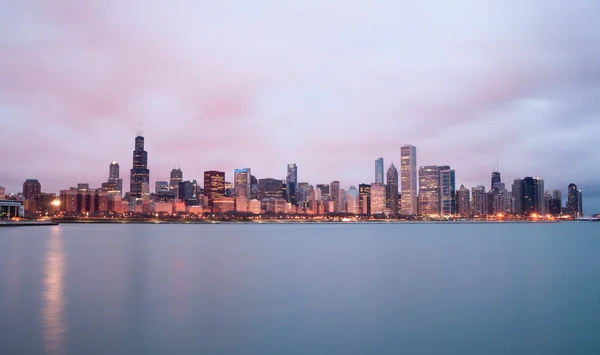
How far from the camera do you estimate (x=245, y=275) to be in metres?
44.5

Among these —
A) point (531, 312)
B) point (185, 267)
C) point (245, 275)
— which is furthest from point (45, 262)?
point (531, 312)

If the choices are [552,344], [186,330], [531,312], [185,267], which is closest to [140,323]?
[186,330]

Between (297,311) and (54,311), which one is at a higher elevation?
(54,311)

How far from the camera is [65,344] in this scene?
20.5 meters

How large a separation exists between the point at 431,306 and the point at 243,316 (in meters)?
11.4

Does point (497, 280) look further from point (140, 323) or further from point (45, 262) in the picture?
point (45, 262)

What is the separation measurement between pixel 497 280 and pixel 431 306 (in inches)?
585

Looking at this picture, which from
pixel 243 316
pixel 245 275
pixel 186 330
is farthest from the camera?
pixel 245 275

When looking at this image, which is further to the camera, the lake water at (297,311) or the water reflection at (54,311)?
the lake water at (297,311)

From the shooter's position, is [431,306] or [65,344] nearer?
[65,344]

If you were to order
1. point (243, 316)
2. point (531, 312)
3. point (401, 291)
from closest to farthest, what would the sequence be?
point (243, 316) < point (531, 312) < point (401, 291)

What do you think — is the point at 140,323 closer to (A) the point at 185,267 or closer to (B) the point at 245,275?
(B) the point at 245,275

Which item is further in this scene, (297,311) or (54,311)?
(297,311)

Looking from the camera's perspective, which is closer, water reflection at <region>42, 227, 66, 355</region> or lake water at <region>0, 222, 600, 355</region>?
water reflection at <region>42, 227, 66, 355</region>
